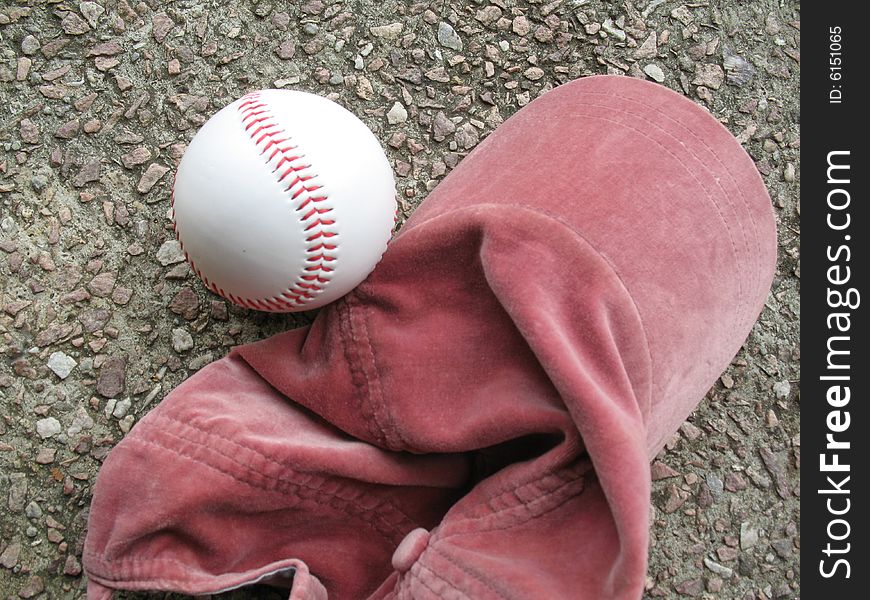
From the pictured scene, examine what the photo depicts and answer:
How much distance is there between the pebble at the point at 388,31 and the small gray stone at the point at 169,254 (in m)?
0.49

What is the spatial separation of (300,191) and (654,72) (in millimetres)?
828

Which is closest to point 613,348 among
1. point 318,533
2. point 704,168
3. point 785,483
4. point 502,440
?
point 502,440

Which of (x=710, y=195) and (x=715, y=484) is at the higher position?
(x=710, y=195)

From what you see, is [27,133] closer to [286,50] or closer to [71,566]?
[286,50]

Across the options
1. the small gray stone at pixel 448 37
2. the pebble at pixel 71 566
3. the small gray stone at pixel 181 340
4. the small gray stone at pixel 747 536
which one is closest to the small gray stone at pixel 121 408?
the small gray stone at pixel 181 340

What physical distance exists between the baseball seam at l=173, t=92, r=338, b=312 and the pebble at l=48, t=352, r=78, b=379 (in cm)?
47

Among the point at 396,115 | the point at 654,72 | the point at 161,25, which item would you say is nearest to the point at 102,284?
the point at 161,25

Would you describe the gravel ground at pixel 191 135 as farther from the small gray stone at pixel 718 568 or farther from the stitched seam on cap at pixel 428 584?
the stitched seam on cap at pixel 428 584

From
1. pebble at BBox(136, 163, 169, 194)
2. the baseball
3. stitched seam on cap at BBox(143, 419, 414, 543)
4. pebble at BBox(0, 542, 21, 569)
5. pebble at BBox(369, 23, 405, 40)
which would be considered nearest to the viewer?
the baseball

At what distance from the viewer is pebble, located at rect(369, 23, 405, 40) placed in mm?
1393

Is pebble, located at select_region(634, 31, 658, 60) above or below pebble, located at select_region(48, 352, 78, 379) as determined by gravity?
above

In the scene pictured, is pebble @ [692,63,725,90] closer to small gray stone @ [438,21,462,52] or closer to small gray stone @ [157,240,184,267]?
small gray stone @ [438,21,462,52]

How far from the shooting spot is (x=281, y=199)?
35.9 inches

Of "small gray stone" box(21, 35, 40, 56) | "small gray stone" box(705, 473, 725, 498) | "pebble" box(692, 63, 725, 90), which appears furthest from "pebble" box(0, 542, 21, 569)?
"pebble" box(692, 63, 725, 90)
